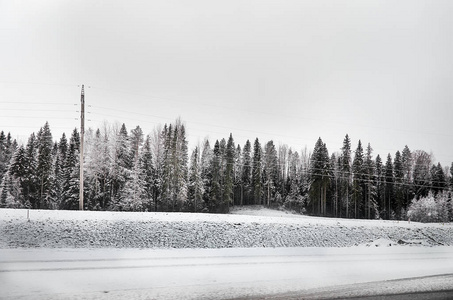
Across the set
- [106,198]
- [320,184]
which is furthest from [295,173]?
[106,198]

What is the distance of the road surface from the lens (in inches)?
415

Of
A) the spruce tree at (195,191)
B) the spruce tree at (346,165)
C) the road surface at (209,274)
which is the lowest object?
the road surface at (209,274)

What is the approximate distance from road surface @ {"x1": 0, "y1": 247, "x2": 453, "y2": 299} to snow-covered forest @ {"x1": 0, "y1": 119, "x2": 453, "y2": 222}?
97.0 ft

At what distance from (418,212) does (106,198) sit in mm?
47280

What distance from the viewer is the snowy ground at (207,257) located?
1120cm

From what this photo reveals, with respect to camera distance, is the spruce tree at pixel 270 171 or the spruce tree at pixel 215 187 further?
the spruce tree at pixel 270 171

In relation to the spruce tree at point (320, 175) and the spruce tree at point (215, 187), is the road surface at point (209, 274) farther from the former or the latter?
the spruce tree at point (320, 175)

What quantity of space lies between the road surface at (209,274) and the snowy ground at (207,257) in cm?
4

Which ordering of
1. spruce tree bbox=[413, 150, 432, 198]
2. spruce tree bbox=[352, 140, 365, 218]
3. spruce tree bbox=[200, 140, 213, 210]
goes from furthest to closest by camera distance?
spruce tree bbox=[413, 150, 432, 198]
spruce tree bbox=[352, 140, 365, 218]
spruce tree bbox=[200, 140, 213, 210]

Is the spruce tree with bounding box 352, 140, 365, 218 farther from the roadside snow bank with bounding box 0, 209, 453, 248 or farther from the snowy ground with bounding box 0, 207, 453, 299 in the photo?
the roadside snow bank with bounding box 0, 209, 453, 248

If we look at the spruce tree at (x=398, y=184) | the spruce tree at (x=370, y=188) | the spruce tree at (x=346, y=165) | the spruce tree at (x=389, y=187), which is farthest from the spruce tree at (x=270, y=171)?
the spruce tree at (x=398, y=184)

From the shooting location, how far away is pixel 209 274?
14.2m

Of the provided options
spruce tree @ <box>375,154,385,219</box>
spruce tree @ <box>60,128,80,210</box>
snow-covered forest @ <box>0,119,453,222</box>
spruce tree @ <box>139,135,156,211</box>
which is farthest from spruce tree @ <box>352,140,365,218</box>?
spruce tree @ <box>60,128,80,210</box>

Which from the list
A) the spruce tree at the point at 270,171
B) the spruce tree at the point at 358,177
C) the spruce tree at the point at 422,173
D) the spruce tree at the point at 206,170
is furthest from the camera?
the spruce tree at the point at 270,171
